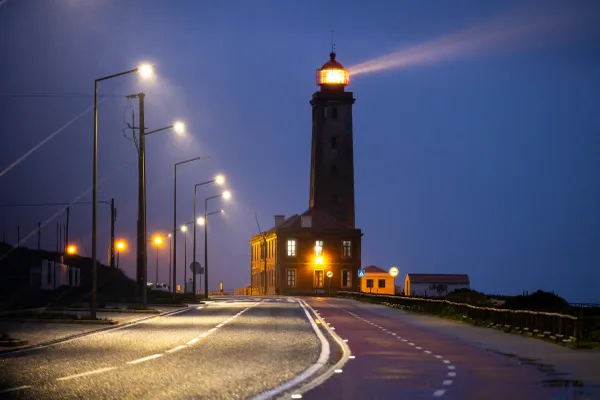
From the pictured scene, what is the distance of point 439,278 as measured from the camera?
150500 mm

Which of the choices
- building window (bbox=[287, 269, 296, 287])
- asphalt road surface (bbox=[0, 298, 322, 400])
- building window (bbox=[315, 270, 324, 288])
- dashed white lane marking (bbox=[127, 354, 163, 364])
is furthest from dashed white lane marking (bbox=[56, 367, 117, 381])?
building window (bbox=[315, 270, 324, 288])

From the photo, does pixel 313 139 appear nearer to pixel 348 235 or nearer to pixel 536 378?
pixel 348 235

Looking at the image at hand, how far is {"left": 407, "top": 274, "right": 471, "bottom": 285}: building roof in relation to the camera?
14900 cm

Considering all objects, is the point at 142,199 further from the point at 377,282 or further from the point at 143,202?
the point at 377,282

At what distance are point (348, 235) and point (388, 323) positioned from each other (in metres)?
91.5

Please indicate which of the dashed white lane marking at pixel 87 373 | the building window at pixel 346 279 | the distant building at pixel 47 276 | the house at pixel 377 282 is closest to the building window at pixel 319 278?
the building window at pixel 346 279

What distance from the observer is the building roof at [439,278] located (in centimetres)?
14900

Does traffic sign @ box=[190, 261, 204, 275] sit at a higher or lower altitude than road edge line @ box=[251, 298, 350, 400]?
higher

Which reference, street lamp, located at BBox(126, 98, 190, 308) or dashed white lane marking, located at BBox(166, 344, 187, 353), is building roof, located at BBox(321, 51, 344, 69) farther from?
dashed white lane marking, located at BBox(166, 344, 187, 353)

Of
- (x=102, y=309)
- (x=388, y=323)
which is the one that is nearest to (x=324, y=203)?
(x=102, y=309)

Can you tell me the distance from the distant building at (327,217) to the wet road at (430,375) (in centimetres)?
10431

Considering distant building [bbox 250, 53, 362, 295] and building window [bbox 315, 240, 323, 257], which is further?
distant building [bbox 250, 53, 362, 295]

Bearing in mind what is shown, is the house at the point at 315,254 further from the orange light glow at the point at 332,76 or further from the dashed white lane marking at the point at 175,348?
the dashed white lane marking at the point at 175,348

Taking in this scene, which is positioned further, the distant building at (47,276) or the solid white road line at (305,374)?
the distant building at (47,276)
